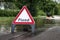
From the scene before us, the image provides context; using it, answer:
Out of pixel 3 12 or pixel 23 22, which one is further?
pixel 3 12

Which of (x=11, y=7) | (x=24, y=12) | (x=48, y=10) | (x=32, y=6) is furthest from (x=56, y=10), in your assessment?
(x=24, y=12)

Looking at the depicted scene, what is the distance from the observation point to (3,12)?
39.0 metres

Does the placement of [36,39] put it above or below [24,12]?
below

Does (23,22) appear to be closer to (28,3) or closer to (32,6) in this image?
(28,3)

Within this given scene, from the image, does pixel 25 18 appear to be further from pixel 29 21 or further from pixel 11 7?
pixel 11 7

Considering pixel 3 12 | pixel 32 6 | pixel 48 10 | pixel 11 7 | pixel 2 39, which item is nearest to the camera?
pixel 2 39

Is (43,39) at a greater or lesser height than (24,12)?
lesser

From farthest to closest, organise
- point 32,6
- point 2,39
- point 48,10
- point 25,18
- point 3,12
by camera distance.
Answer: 1. point 48,10
2. point 3,12
3. point 32,6
4. point 25,18
5. point 2,39

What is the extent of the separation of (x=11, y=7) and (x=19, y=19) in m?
29.3

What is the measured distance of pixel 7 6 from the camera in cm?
4141

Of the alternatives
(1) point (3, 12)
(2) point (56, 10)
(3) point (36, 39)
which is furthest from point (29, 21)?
(2) point (56, 10)

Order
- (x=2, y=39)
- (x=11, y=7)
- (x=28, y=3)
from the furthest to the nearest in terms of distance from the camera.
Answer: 1. (x=11, y=7)
2. (x=28, y=3)
3. (x=2, y=39)

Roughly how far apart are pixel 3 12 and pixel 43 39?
29362 millimetres

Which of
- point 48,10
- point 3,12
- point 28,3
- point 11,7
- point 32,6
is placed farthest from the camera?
point 48,10
